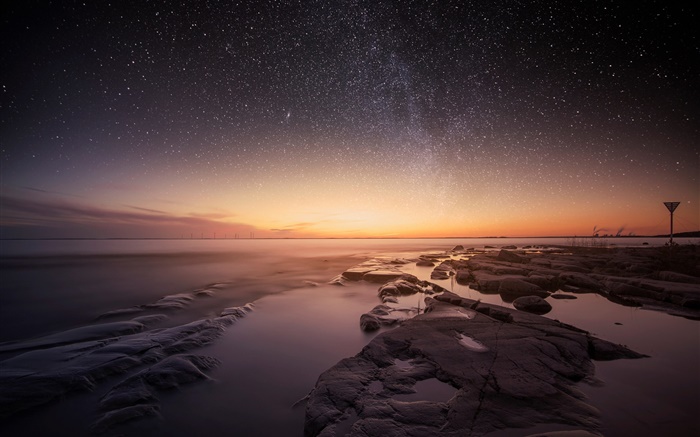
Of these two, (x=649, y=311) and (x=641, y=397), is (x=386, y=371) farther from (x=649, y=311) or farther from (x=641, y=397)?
(x=649, y=311)

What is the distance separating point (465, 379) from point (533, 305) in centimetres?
753

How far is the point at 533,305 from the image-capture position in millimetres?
10625

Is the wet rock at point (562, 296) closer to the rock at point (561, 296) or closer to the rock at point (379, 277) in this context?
the rock at point (561, 296)

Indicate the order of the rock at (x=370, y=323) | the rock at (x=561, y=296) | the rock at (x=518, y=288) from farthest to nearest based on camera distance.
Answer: the rock at (x=518, y=288)
the rock at (x=561, y=296)
the rock at (x=370, y=323)

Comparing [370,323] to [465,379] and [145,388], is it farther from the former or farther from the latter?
[145,388]

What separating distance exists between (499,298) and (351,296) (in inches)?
287

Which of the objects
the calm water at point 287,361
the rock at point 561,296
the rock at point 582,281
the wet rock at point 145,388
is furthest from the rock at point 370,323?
the rock at point 582,281

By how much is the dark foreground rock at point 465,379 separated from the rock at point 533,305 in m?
3.21

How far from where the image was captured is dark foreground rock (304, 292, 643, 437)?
410 centimetres

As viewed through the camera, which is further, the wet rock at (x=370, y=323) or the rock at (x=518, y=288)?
the rock at (x=518, y=288)

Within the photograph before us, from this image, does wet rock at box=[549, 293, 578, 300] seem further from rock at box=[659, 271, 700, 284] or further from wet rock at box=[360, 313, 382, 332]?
wet rock at box=[360, 313, 382, 332]

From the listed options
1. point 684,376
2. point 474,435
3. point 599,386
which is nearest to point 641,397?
point 599,386

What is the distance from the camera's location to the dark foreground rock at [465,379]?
4.10 meters

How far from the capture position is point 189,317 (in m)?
10.8
